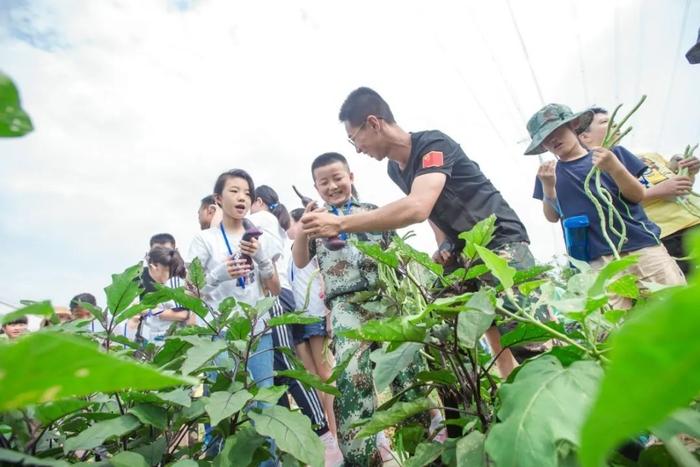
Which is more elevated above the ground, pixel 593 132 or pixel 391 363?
pixel 593 132

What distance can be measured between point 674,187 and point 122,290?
92.3 inches

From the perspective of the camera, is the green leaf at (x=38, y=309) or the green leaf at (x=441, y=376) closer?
the green leaf at (x=38, y=309)

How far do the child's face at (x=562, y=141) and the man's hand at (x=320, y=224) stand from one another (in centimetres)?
111

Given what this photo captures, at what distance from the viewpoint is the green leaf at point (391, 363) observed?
2.16ft

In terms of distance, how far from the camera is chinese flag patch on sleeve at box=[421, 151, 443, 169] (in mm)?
1815

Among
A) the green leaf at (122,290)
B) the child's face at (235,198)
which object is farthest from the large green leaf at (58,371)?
the child's face at (235,198)

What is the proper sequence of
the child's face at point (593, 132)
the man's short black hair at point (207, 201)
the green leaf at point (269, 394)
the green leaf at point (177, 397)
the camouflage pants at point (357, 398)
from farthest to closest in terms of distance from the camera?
1. the man's short black hair at point (207, 201)
2. the child's face at point (593, 132)
3. the camouflage pants at point (357, 398)
4. the green leaf at point (269, 394)
5. the green leaf at point (177, 397)

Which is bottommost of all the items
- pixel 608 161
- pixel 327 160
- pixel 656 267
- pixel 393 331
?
pixel 656 267

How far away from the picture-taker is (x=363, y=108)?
6.88ft

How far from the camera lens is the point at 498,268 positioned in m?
0.58

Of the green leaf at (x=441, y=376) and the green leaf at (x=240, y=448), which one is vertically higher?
the green leaf at (x=240, y=448)

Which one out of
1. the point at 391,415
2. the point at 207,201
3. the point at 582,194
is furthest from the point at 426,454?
the point at 207,201

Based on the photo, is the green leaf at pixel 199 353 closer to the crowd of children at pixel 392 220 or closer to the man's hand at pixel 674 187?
the crowd of children at pixel 392 220

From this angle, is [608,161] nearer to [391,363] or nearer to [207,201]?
[391,363]
